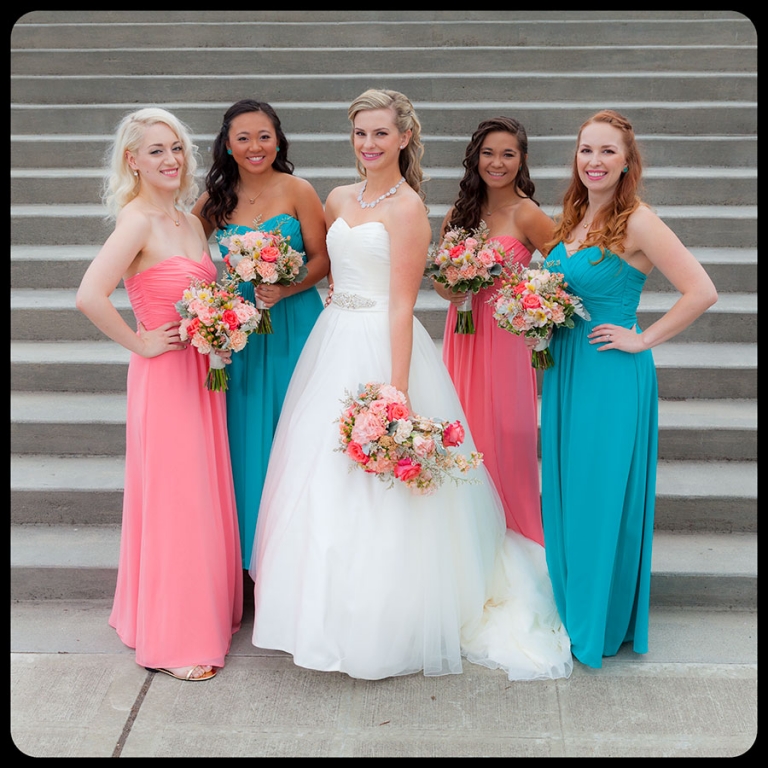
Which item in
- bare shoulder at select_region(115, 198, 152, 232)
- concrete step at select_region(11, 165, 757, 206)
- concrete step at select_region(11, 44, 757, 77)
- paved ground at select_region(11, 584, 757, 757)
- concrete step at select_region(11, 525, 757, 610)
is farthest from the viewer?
concrete step at select_region(11, 44, 757, 77)

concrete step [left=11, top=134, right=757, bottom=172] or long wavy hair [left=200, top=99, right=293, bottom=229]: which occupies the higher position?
concrete step [left=11, top=134, right=757, bottom=172]

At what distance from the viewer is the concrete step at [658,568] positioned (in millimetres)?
4191

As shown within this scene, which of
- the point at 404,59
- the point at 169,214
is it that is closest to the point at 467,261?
the point at 169,214

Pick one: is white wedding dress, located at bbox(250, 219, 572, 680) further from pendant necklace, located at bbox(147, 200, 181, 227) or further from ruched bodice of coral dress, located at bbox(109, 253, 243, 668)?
pendant necklace, located at bbox(147, 200, 181, 227)

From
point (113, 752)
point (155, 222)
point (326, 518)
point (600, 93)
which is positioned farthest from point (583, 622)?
point (600, 93)

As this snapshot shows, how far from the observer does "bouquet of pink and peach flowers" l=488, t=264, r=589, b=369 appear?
136 inches

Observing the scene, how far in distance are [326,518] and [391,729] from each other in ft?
2.90

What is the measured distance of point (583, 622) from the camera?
3.68 m

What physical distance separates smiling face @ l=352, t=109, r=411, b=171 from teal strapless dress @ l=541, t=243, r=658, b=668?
33.1 inches

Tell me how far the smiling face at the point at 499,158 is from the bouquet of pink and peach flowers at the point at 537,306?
0.66 metres

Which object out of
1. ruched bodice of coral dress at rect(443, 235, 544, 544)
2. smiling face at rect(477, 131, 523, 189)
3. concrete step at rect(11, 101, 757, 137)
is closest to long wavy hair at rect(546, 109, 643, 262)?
smiling face at rect(477, 131, 523, 189)

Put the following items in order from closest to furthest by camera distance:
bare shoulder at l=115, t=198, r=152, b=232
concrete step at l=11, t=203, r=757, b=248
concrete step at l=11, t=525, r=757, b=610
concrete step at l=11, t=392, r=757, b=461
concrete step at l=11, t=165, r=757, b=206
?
bare shoulder at l=115, t=198, r=152, b=232, concrete step at l=11, t=525, r=757, b=610, concrete step at l=11, t=392, r=757, b=461, concrete step at l=11, t=203, r=757, b=248, concrete step at l=11, t=165, r=757, b=206

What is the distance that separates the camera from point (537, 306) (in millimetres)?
3445

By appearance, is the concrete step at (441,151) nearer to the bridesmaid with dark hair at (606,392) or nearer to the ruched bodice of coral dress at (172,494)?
the bridesmaid with dark hair at (606,392)
